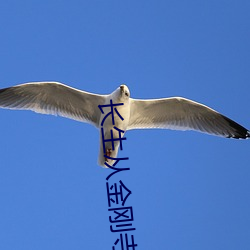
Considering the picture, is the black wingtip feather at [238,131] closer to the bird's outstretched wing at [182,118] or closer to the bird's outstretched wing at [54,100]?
the bird's outstretched wing at [182,118]

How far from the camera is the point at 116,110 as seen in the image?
20.5 feet

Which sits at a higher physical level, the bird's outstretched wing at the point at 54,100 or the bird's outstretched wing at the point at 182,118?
the bird's outstretched wing at the point at 54,100

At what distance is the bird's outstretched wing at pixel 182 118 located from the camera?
679cm

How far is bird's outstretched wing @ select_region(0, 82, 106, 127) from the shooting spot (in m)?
6.60

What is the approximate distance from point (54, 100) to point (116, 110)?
1026 millimetres

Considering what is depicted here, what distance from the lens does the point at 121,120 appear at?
6371 millimetres

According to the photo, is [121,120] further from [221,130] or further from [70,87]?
[221,130]

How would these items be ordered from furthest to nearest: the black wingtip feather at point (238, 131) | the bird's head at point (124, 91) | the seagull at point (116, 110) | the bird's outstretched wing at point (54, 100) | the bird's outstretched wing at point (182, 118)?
the black wingtip feather at point (238, 131) → the bird's outstretched wing at point (182, 118) → the bird's outstretched wing at point (54, 100) → the seagull at point (116, 110) → the bird's head at point (124, 91)

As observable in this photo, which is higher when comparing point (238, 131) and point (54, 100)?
point (54, 100)

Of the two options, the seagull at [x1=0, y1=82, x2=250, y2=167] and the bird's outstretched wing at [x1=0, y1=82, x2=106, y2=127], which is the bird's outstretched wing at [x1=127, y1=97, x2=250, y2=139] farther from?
the bird's outstretched wing at [x1=0, y1=82, x2=106, y2=127]

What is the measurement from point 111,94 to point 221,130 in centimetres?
191

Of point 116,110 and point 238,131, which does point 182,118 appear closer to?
point 238,131

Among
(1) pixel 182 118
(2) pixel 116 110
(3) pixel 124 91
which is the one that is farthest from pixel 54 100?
(1) pixel 182 118

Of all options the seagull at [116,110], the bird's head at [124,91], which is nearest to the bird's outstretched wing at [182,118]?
the seagull at [116,110]
